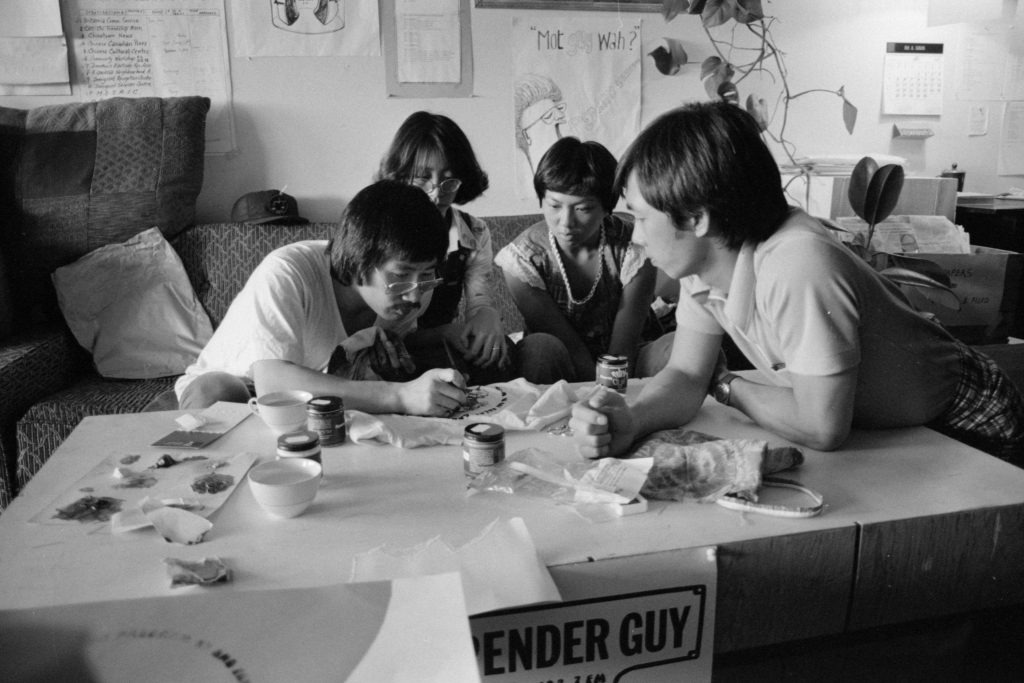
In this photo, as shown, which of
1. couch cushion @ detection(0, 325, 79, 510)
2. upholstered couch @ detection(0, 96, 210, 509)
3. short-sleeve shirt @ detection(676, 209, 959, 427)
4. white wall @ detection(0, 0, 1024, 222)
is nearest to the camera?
short-sleeve shirt @ detection(676, 209, 959, 427)

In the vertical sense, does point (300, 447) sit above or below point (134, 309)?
above

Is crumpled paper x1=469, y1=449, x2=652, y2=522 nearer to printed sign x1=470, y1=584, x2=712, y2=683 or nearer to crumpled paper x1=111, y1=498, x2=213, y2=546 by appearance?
printed sign x1=470, y1=584, x2=712, y2=683

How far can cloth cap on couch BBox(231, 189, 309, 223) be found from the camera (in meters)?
2.58

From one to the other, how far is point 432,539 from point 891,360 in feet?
2.61

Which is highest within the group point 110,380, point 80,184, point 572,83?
point 572,83

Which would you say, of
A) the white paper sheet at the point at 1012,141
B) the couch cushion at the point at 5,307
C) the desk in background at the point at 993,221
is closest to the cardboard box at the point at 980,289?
the desk in background at the point at 993,221

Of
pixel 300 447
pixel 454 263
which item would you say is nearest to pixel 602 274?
pixel 454 263

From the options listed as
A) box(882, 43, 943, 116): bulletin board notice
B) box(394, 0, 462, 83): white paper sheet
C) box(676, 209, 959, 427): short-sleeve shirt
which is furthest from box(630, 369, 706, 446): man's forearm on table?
box(882, 43, 943, 116): bulletin board notice

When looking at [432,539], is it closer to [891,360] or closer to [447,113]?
[891,360]

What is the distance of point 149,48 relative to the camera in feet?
8.49

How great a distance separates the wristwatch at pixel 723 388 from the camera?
4.46 ft

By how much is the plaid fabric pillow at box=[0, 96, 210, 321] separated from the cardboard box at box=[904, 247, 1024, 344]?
252 centimetres

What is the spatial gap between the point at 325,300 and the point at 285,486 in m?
0.77

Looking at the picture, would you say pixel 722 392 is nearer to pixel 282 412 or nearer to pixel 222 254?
pixel 282 412
